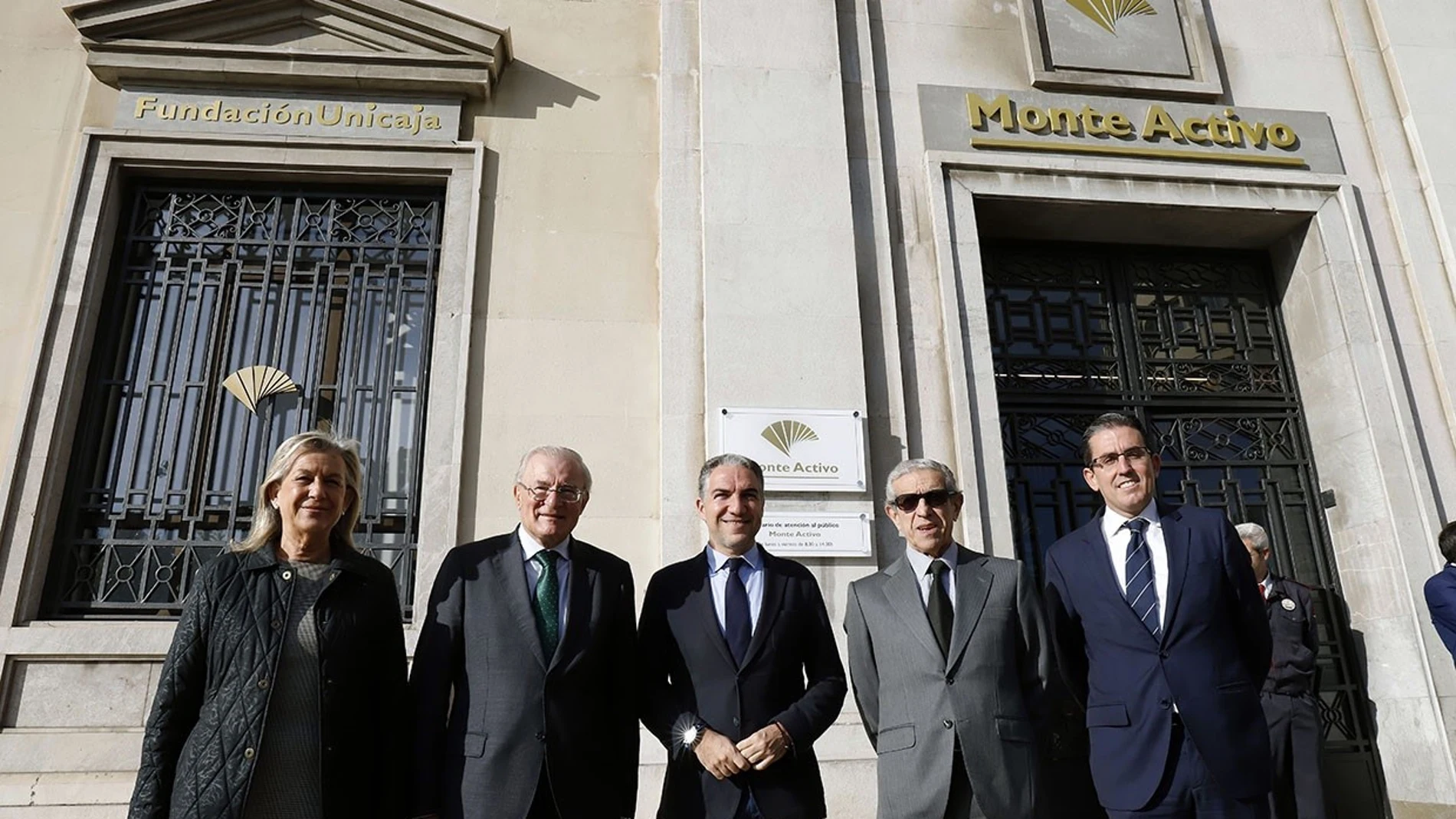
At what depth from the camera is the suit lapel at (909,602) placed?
3.60 metres

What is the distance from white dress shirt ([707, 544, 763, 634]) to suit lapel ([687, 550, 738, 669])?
2 cm

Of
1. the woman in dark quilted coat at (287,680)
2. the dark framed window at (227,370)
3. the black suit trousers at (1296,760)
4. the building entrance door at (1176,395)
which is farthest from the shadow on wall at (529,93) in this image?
the black suit trousers at (1296,760)

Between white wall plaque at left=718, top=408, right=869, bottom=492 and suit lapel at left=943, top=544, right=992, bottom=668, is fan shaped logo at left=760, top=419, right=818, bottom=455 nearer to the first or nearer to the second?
white wall plaque at left=718, top=408, right=869, bottom=492

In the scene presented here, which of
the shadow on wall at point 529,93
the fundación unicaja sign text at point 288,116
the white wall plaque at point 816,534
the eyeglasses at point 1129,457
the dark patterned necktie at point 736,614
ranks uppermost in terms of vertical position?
the shadow on wall at point 529,93

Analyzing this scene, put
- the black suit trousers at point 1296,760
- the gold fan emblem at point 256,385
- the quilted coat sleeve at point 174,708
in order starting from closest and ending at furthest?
the quilted coat sleeve at point 174,708 → the black suit trousers at point 1296,760 → the gold fan emblem at point 256,385

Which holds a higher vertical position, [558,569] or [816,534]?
[816,534]

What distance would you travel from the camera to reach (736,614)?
11.9ft

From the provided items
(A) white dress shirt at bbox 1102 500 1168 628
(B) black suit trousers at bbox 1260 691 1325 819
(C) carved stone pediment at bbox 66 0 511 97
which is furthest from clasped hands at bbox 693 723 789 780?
(C) carved stone pediment at bbox 66 0 511 97

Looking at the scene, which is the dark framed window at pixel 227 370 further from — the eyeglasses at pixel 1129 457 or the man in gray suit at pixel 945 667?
the eyeglasses at pixel 1129 457

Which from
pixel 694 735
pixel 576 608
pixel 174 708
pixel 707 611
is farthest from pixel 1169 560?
pixel 174 708

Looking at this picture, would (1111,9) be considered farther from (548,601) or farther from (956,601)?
(548,601)

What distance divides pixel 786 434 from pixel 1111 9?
16.2ft

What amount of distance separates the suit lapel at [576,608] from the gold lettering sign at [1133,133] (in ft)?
17.9

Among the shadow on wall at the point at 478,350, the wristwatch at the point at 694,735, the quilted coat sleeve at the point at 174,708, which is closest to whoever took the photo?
the quilted coat sleeve at the point at 174,708
